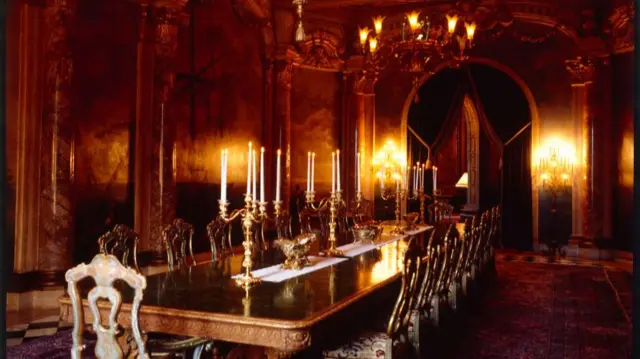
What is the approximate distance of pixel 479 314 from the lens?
246 inches

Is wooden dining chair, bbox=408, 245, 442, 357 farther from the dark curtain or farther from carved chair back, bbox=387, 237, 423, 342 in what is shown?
the dark curtain

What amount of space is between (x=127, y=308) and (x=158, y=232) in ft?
15.7

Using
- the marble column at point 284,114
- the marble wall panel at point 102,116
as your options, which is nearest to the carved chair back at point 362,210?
the marble column at point 284,114

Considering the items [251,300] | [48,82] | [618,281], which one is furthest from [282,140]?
[251,300]

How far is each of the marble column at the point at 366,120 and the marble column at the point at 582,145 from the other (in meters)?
3.94

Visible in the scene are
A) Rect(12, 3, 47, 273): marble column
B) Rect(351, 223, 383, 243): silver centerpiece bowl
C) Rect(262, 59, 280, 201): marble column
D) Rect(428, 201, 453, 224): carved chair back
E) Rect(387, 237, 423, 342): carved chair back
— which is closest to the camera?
Rect(387, 237, 423, 342): carved chair back

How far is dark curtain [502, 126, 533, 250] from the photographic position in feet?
39.4

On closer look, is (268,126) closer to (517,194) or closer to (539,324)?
(517,194)

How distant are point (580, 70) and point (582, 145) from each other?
1.42m

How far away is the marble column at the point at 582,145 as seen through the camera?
10812 mm

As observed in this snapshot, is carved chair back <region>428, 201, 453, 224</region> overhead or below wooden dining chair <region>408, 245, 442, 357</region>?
overhead

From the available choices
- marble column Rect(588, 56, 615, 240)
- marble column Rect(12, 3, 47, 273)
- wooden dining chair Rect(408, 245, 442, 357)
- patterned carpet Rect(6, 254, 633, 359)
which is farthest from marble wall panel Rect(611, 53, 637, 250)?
marble column Rect(12, 3, 47, 273)

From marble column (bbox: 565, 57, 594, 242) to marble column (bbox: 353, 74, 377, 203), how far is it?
394 cm

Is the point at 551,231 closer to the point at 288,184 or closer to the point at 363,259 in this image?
the point at 288,184
